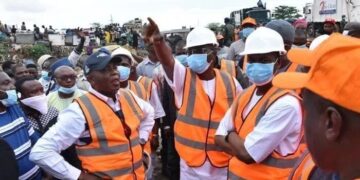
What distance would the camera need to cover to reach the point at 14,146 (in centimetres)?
324

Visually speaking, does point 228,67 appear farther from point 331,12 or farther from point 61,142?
point 331,12

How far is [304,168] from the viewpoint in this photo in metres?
1.58

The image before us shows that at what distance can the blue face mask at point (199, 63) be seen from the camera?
12.8 ft

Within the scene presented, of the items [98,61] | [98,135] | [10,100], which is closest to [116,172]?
[98,135]

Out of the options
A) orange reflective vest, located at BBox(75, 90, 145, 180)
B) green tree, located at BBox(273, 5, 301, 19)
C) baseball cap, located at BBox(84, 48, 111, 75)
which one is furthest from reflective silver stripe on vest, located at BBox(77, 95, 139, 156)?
green tree, located at BBox(273, 5, 301, 19)

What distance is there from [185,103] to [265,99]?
1183mm

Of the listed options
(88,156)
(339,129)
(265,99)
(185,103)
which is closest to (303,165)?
(339,129)

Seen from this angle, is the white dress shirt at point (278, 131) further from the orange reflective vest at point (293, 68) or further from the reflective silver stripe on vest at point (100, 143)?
the orange reflective vest at point (293, 68)

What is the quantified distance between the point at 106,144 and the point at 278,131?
4.02 feet

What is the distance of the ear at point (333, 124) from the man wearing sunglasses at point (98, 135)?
2145mm

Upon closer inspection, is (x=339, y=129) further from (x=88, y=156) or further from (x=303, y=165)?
→ (x=88, y=156)

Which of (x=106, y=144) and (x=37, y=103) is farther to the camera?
(x=37, y=103)

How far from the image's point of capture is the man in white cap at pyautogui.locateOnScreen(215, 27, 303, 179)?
2.61 m

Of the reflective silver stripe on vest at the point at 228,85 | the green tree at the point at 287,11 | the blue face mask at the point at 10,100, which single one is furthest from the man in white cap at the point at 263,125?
the green tree at the point at 287,11
